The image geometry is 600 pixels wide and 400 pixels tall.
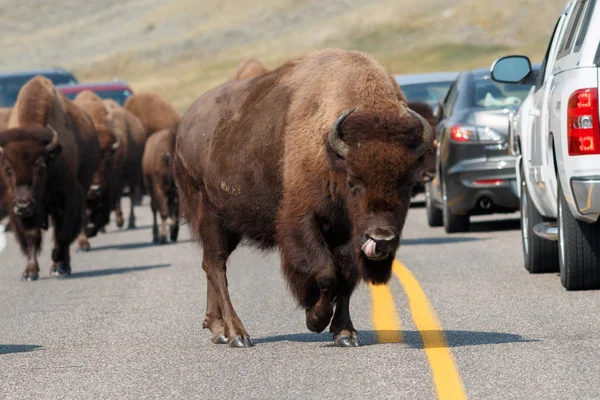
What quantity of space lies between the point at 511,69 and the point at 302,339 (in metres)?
3.49

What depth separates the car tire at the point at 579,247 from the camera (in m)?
9.51

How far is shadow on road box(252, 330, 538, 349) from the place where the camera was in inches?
306

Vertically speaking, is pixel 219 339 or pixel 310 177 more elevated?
pixel 310 177

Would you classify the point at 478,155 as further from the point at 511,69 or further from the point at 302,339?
the point at 302,339

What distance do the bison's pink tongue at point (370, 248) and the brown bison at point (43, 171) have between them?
6794mm

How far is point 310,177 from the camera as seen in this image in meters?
7.85

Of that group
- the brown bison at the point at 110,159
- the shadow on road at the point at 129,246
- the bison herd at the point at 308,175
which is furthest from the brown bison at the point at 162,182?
the bison herd at the point at 308,175

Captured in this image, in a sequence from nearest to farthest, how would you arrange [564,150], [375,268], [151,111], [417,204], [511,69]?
[375,268] → [564,150] → [511,69] → [417,204] → [151,111]

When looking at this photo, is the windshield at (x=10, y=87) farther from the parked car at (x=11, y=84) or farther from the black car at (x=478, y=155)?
the black car at (x=478, y=155)

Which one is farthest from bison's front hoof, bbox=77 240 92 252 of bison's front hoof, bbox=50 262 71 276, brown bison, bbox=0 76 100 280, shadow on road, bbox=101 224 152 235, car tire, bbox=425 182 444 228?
car tire, bbox=425 182 444 228

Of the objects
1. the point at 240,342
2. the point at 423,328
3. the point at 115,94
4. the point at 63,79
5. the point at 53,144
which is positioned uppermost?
the point at 240,342

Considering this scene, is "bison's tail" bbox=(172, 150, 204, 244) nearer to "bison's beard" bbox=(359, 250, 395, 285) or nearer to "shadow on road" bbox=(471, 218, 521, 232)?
"bison's beard" bbox=(359, 250, 395, 285)

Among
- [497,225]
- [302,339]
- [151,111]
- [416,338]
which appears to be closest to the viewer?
[416,338]

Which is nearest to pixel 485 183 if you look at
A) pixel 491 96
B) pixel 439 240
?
pixel 439 240
